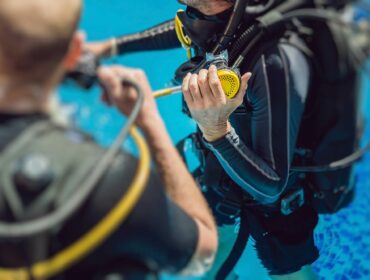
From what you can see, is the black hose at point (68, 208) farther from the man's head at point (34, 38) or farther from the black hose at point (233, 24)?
the black hose at point (233, 24)

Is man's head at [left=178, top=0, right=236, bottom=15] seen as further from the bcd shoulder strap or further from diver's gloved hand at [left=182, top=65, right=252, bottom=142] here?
the bcd shoulder strap

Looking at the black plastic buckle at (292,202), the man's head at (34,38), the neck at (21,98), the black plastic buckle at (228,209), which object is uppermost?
the man's head at (34,38)

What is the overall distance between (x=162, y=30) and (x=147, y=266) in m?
1.37

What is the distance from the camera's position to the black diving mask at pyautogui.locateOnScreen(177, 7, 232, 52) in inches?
63.9

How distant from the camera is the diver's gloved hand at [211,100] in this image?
1.38 metres

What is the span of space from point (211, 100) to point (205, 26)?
34 cm

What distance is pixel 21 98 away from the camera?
34.8 inches

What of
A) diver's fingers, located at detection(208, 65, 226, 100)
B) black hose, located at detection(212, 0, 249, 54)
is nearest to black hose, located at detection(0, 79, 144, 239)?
diver's fingers, located at detection(208, 65, 226, 100)

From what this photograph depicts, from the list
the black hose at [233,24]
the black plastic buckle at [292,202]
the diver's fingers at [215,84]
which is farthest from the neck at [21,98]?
the black plastic buckle at [292,202]

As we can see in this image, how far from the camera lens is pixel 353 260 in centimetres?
213

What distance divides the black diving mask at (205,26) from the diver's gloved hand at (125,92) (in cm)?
61

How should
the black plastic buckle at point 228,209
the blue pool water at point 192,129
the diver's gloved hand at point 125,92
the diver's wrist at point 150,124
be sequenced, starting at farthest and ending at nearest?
the blue pool water at point 192,129
the black plastic buckle at point 228,209
the diver's wrist at point 150,124
the diver's gloved hand at point 125,92

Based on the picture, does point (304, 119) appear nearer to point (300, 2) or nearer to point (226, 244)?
point (300, 2)

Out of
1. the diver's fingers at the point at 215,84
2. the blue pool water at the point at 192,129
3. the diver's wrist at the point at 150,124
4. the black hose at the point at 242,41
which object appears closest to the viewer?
the diver's wrist at the point at 150,124
